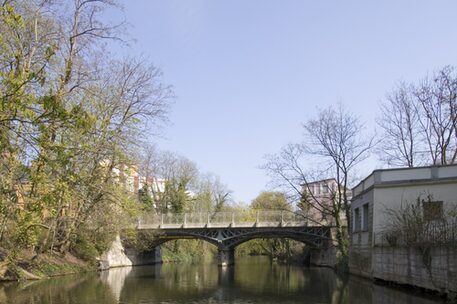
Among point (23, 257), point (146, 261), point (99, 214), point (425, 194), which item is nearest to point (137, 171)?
point (99, 214)

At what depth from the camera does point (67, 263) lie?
32.9 meters

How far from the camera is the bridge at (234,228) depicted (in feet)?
143

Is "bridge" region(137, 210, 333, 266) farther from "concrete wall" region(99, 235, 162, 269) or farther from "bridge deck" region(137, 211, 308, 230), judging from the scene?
"concrete wall" region(99, 235, 162, 269)

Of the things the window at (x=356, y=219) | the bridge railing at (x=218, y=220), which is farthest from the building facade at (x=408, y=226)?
the bridge railing at (x=218, y=220)

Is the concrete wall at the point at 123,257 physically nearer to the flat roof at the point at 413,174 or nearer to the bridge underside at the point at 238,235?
the bridge underside at the point at 238,235

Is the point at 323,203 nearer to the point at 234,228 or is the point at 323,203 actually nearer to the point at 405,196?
the point at 234,228

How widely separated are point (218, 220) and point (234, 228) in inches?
68.0

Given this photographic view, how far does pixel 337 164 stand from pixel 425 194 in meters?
14.5

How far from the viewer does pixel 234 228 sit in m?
46.4

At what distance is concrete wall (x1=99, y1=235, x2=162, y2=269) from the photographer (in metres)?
40.1

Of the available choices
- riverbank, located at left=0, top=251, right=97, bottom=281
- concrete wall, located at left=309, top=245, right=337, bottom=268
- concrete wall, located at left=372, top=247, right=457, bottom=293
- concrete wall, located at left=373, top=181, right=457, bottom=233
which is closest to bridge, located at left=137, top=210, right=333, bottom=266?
concrete wall, located at left=309, top=245, right=337, bottom=268

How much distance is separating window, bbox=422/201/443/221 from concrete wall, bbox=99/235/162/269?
24.5 metres

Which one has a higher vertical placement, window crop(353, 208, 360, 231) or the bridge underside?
window crop(353, 208, 360, 231)

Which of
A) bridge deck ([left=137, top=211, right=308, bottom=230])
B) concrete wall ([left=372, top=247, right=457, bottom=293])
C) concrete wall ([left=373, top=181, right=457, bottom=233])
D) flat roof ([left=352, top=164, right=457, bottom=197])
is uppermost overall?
flat roof ([left=352, top=164, right=457, bottom=197])
